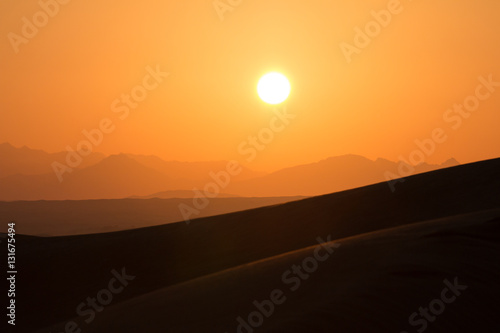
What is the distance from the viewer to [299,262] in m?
10.5

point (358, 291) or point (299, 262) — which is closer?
point (358, 291)

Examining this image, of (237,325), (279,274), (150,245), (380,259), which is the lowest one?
(237,325)

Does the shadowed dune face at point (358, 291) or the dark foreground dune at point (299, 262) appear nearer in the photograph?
the shadowed dune face at point (358, 291)

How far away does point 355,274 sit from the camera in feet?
27.3

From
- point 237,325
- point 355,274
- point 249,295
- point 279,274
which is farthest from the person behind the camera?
point 279,274

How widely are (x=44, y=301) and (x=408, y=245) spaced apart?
11776 mm

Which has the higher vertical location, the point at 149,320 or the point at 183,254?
the point at 183,254

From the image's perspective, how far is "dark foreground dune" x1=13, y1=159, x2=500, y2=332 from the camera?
23.3 ft

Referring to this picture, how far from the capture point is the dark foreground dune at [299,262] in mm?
7109

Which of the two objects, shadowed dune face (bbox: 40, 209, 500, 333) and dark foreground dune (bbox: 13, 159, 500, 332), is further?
dark foreground dune (bbox: 13, 159, 500, 332)

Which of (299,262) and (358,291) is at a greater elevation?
(299,262)

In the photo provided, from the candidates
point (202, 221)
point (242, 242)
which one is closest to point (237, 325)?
point (242, 242)

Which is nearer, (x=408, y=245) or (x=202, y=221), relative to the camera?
(x=408, y=245)

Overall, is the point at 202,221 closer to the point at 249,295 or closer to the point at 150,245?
the point at 150,245
